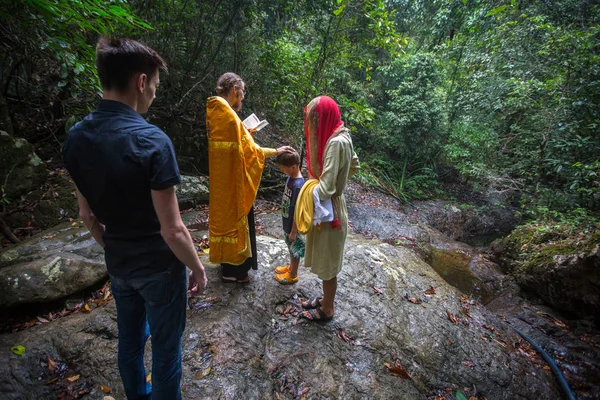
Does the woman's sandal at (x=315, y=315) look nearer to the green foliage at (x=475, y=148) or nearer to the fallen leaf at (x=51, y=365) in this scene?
the fallen leaf at (x=51, y=365)

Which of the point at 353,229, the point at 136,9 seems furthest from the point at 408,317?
the point at 136,9

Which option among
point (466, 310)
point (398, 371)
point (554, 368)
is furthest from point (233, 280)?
point (554, 368)

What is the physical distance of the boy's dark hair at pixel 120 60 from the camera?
1.17 metres

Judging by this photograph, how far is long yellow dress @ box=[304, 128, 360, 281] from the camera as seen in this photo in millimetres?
2205

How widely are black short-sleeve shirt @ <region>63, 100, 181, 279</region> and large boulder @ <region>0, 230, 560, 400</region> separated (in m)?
1.32

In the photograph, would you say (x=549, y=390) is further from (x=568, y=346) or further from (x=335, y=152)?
(x=335, y=152)

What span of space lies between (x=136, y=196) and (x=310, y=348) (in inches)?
83.4

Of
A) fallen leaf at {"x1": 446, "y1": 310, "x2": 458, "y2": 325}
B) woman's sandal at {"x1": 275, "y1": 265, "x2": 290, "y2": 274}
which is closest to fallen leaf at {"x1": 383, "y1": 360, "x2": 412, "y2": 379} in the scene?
fallen leaf at {"x1": 446, "y1": 310, "x2": 458, "y2": 325}

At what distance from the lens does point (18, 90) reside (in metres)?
4.31

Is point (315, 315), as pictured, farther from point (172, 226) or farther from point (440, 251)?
point (440, 251)

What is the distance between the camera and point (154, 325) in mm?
1471

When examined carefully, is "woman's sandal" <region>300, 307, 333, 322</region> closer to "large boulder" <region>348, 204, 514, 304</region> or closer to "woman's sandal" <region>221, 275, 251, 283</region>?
"woman's sandal" <region>221, 275, 251, 283</region>

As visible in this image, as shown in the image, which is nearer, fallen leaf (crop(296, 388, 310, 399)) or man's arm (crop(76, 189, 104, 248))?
man's arm (crop(76, 189, 104, 248))

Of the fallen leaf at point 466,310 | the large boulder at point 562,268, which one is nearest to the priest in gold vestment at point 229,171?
the fallen leaf at point 466,310
